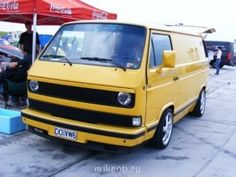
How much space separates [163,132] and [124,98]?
149cm

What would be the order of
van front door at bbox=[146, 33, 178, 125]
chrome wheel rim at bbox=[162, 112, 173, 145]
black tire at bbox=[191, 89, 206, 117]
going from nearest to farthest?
van front door at bbox=[146, 33, 178, 125] → chrome wheel rim at bbox=[162, 112, 173, 145] → black tire at bbox=[191, 89, 206, 117]

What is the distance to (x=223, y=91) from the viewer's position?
14.0m

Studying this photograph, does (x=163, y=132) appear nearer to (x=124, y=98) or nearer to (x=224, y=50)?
(x=124, y=98)

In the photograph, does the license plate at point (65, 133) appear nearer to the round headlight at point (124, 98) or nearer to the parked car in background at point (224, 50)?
the round headlight at point (124, 98)

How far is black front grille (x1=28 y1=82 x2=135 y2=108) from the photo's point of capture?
4867 millimetres

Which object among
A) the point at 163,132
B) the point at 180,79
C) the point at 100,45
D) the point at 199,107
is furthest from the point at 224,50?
→ the point at 100,45

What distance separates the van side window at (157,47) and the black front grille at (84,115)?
1.02m

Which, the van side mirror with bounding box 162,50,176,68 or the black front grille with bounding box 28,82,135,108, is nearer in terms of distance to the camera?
the black front grille with bounding box 28,82,135,108

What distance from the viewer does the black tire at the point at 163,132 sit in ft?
19.1

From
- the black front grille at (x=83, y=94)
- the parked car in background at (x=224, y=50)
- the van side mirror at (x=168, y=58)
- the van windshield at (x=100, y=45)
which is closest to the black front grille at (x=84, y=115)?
the black front grille at (x=83, y=94)

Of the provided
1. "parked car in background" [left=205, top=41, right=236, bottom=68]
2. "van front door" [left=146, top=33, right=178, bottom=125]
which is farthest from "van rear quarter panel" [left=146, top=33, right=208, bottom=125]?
"parked car in background" [left=205, top=41, right=236, bottom=68]

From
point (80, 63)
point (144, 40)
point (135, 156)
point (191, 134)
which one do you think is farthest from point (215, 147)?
point (80, 63)

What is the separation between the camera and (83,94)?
5.01m

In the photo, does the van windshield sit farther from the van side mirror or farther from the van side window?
the van side mirror
